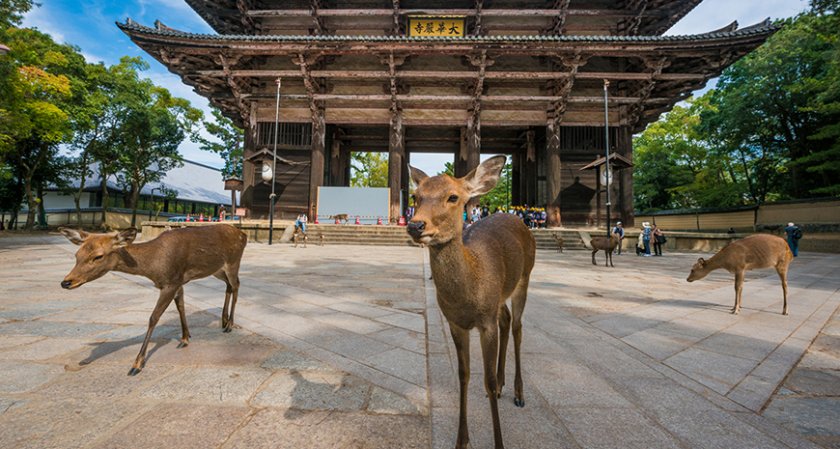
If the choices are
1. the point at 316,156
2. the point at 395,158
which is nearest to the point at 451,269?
the point at 395,158

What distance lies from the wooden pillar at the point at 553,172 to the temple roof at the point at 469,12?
16.6 feet

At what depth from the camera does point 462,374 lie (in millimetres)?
1639

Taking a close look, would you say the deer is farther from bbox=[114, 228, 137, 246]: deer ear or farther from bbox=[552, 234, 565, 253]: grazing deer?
bbox=[552, 234, 565, 253]: grazing deer

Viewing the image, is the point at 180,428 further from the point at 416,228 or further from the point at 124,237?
the point at 124,237

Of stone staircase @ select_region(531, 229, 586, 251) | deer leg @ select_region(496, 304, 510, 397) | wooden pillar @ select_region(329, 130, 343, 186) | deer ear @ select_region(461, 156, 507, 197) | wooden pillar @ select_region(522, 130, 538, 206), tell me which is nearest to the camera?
deer ear @ select_region(461, 156, 507, 197)

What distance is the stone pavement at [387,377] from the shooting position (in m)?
1.59

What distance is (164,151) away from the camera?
85.1 feet

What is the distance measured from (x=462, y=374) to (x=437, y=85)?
16.9 meters

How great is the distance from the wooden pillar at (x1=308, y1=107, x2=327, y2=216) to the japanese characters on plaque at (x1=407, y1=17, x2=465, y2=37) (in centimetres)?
653

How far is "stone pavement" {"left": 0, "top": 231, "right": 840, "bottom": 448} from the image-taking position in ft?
5.20

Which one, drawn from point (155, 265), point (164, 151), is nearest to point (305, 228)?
point (155, 265)

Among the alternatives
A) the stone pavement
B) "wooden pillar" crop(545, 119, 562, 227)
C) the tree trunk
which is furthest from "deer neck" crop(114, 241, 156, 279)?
the tree trunk

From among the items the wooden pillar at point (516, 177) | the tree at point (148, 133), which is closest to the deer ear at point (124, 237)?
the wooden pillar at point (516, 177)

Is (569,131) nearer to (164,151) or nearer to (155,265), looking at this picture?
(155,265)
